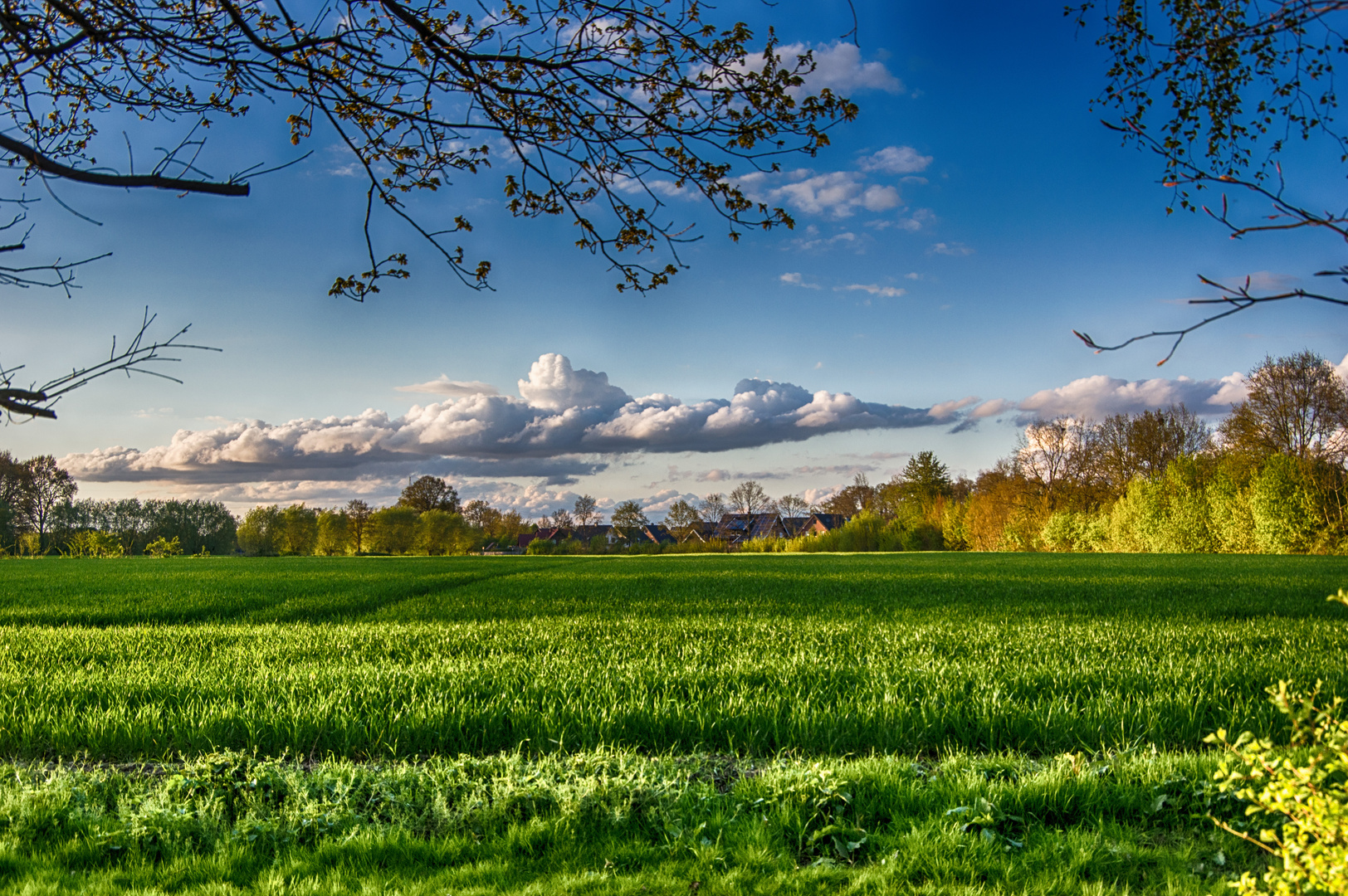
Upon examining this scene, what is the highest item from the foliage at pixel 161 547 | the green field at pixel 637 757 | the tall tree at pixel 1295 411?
the tall tree at pixel 1295 411

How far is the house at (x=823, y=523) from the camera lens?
89938 mm

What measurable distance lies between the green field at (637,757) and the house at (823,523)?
7936 centimetres

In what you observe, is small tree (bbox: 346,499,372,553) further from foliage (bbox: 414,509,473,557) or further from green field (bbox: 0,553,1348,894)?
green field (bbox: 0,553,1348,894)

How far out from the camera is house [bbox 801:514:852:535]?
295 feet

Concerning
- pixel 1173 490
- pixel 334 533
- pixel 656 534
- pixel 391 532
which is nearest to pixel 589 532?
pixel 656 534

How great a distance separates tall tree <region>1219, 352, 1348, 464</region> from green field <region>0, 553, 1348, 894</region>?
41654 mm

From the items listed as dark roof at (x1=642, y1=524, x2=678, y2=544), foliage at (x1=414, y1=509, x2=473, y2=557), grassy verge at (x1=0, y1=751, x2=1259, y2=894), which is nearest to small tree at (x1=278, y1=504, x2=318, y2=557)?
foliage at (x1=414, y1=509, x2=473, y2=557)

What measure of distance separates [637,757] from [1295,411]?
54428 mm

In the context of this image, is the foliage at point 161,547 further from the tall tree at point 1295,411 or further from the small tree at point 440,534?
the tall tree at point 1295,411

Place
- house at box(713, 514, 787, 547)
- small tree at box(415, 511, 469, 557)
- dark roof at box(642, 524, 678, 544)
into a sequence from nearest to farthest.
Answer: small tree at box(415, 511, 469, 557), house at box(713, 514, 787, 547), dark roof at box(642, 524, 678, 544)

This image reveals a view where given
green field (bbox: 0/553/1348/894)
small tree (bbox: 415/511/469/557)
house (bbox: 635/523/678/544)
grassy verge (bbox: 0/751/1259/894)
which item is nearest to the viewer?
grassy verge (bbox: 0/751/1259/894)

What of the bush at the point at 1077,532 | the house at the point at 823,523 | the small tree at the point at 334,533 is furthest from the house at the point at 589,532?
the bush at the point at 1077,532

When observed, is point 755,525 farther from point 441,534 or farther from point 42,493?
point 42,493

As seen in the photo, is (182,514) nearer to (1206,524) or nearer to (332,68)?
(332,68)
